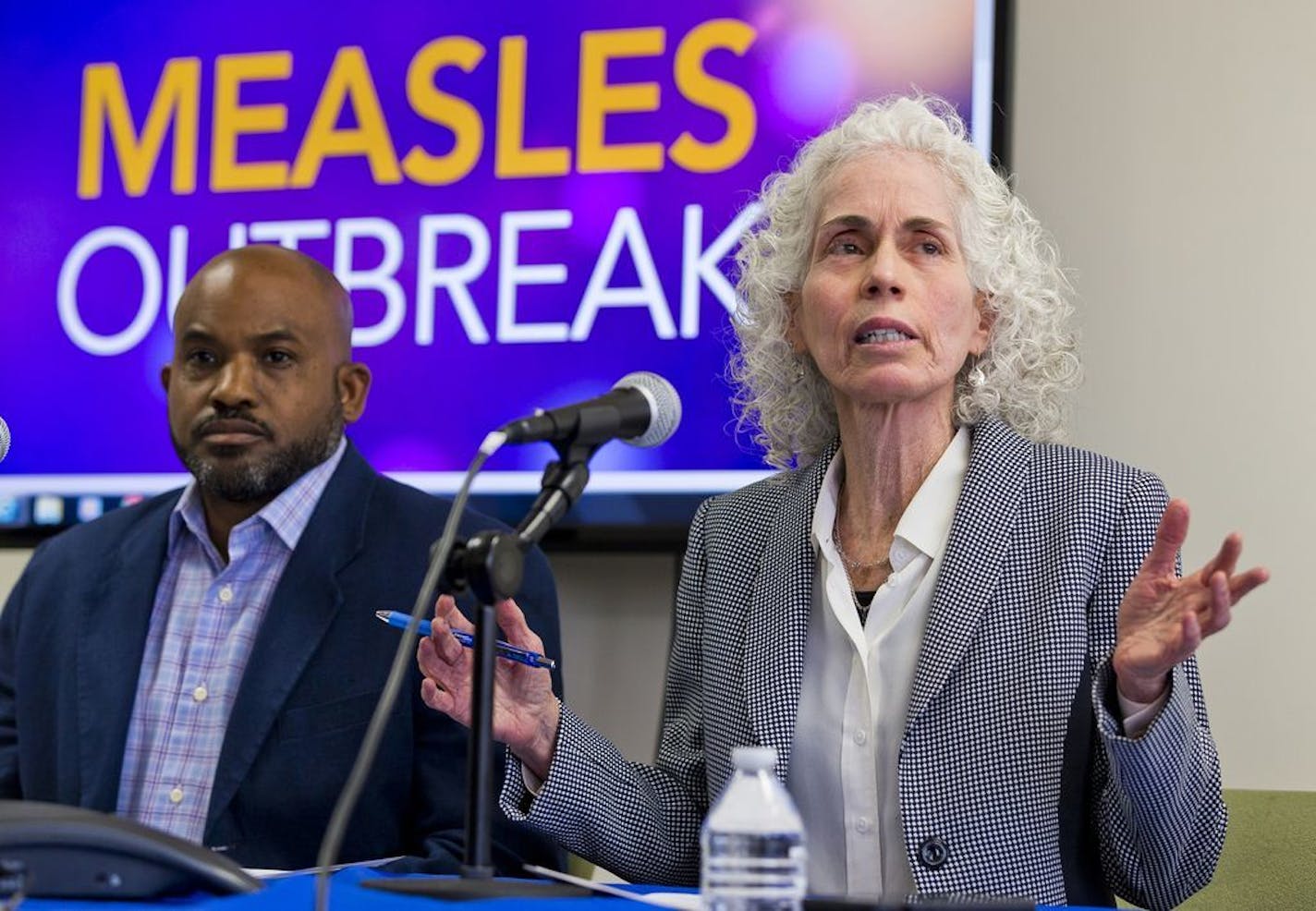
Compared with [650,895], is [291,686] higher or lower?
higher

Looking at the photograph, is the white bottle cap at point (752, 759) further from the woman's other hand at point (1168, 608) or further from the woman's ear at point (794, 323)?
the woman's ear at point (794, 323)

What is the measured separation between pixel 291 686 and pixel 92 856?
106 cm

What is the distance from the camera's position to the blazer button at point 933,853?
182 cm

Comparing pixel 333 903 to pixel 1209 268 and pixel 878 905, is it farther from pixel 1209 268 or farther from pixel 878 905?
pixel 1209 268

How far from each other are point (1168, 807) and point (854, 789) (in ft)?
1.21

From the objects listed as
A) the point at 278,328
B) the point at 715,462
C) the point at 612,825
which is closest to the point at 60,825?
the point at 612,825

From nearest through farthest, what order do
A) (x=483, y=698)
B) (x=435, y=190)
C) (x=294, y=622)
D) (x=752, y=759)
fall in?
(x=752, y=759) < (x=483, y=698) < (x=294, y=622) < (x=435, y=190)

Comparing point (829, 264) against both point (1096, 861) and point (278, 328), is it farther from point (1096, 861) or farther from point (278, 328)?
point (278, 328)

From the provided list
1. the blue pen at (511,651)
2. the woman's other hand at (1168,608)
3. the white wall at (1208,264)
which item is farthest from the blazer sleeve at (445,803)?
the white wall at (1208,264)

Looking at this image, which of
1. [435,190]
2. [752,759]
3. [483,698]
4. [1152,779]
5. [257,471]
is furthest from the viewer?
[435,190]

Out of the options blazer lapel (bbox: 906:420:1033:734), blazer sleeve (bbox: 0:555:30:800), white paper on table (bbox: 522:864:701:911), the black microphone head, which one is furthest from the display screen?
white paper on table (bbox: 522:864:701:911)

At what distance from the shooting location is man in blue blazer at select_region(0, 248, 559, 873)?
2.33 meters

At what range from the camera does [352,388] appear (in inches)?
109

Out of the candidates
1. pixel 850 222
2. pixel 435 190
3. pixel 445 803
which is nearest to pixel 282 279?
pixel 435 190
